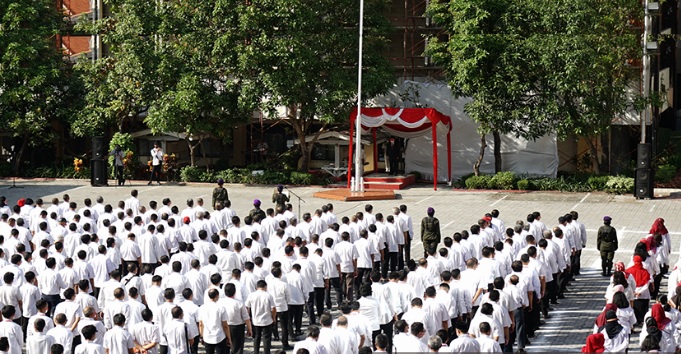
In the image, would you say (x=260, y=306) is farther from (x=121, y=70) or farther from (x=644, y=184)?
(x=121, y=70)

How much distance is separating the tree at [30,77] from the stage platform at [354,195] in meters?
12.8

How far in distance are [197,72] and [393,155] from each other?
9.08 meters

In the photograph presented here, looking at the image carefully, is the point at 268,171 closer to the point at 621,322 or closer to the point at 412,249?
the point at 412,249

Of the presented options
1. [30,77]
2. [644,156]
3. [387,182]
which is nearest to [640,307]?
[644,156]

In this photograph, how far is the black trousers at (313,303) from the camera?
16469mm

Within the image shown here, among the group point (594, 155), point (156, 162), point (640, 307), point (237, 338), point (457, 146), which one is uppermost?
point (457, 146)

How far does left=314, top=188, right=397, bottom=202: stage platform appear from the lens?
32062mm

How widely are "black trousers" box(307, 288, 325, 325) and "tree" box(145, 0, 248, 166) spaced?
63.8 ft

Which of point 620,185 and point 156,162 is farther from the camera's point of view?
point 156,162

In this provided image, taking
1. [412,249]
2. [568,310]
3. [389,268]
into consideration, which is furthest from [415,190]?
[568,310]

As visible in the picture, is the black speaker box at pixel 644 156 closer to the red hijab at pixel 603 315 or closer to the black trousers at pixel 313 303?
the black trousers at pixel 313 303

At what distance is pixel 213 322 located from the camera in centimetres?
1323

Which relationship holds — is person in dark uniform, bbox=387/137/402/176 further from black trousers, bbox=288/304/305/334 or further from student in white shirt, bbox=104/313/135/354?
student in white shirt, bbox=104/313/135/354

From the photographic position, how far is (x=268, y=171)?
3744 centimetres
